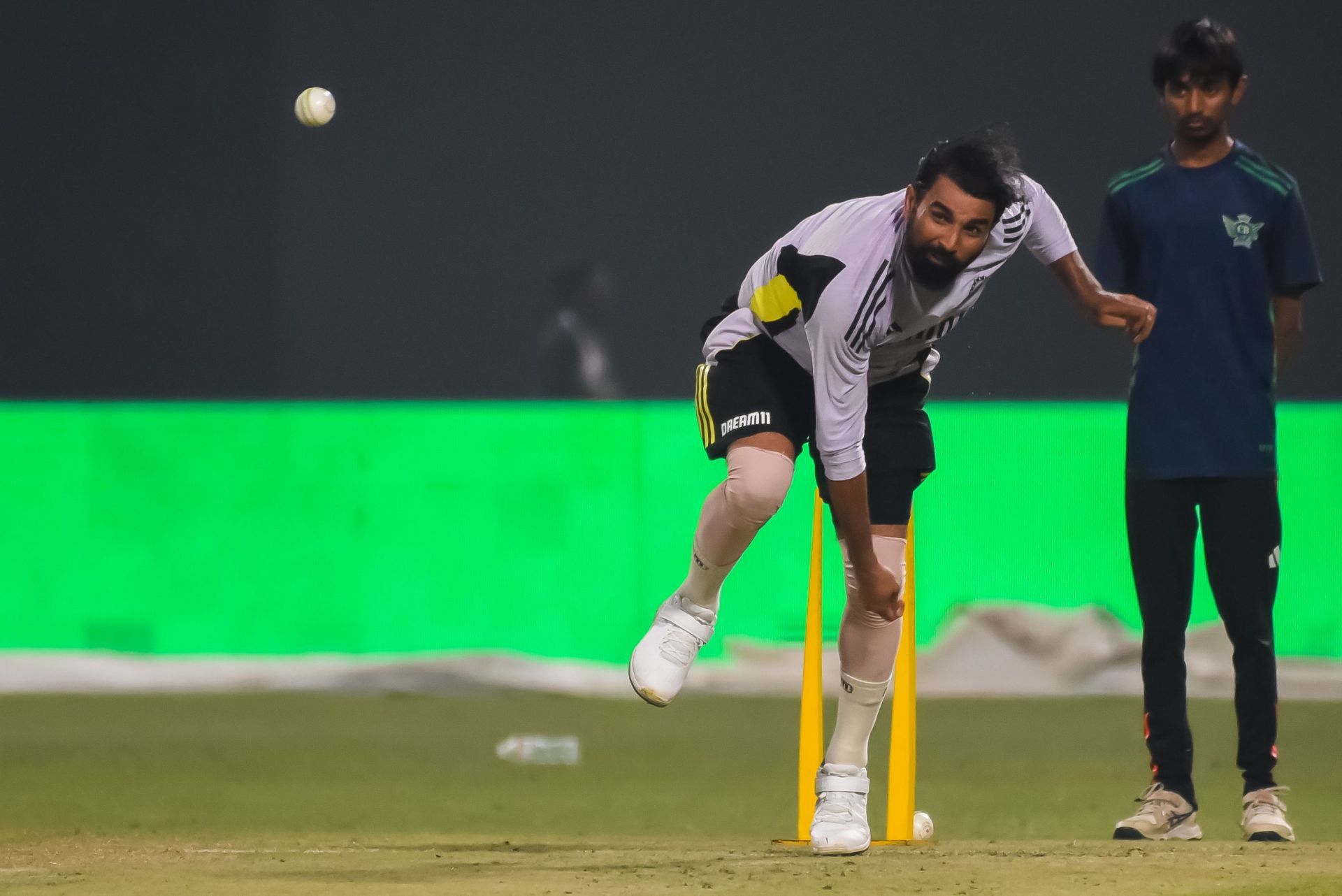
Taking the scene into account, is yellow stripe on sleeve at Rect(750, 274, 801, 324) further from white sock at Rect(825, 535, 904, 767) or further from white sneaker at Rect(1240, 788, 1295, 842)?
white sneaker at Rect(1240, 788, 1295, 842)

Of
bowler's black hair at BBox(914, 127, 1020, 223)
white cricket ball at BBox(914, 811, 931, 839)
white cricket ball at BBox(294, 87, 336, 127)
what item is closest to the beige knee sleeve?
bowler's black hair at BBox(914, 127, 1020, 223)

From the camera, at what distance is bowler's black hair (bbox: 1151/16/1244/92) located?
12.0 ft

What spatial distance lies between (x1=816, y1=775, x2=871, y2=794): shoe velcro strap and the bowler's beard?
0.95m

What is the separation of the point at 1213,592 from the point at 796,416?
3.49 feet

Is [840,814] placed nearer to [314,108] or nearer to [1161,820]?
[1161,820]

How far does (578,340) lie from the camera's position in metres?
8.10

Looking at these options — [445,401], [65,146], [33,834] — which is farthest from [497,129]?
[33,834]

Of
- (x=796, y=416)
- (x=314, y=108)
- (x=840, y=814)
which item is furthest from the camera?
(x=314, y=108)

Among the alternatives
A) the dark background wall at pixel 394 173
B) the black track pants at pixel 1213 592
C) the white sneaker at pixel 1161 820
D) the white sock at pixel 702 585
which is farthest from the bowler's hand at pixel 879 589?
the dark background wall at pixel 394 173

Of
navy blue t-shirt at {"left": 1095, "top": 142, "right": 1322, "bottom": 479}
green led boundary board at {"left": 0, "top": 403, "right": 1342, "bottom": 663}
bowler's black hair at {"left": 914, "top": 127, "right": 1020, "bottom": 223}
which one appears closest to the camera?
bowler's black hair at {"left": 914, "top": 127, "right": 1020, "bottom": 223}

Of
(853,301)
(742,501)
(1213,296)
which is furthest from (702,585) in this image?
(1213,296)

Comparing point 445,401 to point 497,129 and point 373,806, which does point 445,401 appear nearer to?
point 497,129

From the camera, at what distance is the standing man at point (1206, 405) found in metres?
3.77

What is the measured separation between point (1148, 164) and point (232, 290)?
17.7 ft
